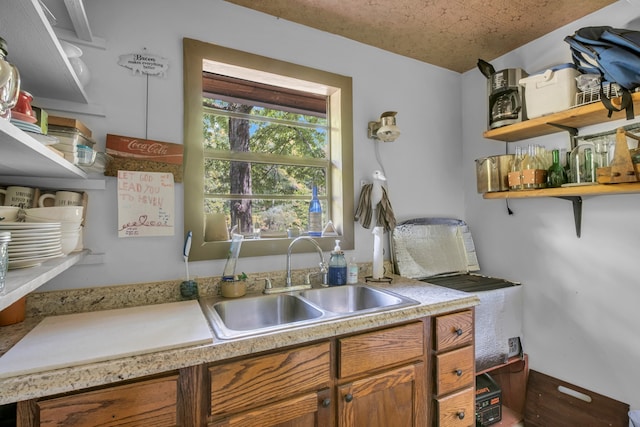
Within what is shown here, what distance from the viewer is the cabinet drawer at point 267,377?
0.95m

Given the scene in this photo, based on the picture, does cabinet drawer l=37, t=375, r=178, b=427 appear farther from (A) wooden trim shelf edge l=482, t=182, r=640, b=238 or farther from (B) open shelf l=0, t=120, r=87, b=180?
(A) wooden trim shelf edge l=482, t=182, r=640, b=238

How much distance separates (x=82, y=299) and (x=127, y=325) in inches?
14.1

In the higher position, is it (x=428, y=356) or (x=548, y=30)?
(x=548, y=30)

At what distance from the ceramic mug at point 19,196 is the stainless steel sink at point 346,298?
1.16 metres

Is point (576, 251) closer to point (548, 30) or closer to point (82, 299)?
point (548, 30)

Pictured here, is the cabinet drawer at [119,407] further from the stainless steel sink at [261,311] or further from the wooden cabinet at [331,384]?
the stainless steel sink at [261,311]

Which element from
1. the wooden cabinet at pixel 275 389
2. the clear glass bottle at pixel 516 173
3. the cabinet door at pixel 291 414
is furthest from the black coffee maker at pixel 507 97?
the cabinet door at pixel 291 414

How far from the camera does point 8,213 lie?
832 millimetres

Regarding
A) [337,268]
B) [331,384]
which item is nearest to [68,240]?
[331,384]

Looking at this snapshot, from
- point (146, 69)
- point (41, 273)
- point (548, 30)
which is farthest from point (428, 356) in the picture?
point (548, 30)

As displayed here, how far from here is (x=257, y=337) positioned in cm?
100

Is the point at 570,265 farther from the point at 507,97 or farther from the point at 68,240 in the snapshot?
the point at 68,240

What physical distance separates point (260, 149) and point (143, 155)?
656mm

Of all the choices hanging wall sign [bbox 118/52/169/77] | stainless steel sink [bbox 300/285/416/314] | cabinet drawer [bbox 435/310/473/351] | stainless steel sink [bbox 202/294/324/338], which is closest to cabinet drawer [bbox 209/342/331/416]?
stainless steel sink [bbox 202/294/324/338]
